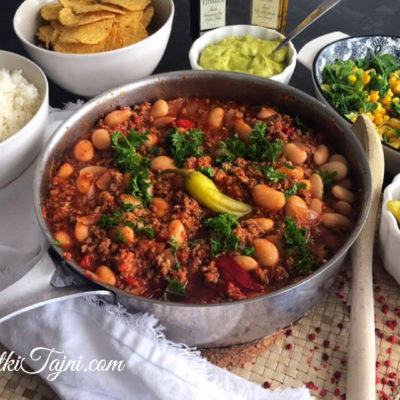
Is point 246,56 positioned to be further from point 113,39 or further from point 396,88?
point 396,88

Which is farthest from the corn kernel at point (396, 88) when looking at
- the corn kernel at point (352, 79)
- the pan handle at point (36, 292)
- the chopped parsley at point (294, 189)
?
the pan handle at point (36, 292)

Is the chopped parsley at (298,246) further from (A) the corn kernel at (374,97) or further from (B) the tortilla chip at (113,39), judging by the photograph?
(B) the tortilla chip at (113,39)

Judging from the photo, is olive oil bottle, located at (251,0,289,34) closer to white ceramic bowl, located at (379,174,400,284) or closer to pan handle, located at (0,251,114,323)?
white ceramic bowl, located at (379,174,400,284)

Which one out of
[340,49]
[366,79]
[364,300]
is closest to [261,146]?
[364,300]

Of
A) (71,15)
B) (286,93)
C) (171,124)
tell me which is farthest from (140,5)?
(286,93)

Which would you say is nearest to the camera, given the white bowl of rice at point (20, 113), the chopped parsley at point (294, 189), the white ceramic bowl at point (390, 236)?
the white ceramic bowl at point (390, 236)

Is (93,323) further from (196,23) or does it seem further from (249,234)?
(196,23)

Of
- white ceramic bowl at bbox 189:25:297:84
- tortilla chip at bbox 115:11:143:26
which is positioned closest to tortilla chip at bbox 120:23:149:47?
tortilla chip at bbox 115:11:143:26
